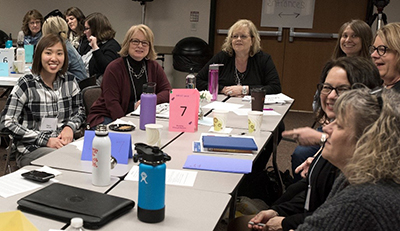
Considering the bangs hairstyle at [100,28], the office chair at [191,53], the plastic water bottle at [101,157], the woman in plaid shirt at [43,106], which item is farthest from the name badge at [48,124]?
the office chair at [191,53]

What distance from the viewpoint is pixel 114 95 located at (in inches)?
135

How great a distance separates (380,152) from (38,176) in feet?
4.24

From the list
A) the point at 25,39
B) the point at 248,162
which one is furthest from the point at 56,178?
the point at 25,39

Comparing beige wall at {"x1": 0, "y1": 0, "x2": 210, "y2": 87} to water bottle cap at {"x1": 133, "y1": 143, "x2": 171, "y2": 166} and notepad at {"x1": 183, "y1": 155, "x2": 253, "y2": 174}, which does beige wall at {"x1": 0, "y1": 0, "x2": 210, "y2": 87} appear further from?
water bottle cap at {"x1": 133, "y1": 143, "x2": 171, "y2": 166}

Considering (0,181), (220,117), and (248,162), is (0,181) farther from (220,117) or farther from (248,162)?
(220,117)

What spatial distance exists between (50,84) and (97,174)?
1356mm

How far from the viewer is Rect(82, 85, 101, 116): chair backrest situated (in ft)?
11.0

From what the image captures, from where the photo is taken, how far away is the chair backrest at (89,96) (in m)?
3.35

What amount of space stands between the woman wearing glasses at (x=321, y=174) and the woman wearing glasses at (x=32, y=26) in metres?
4.33

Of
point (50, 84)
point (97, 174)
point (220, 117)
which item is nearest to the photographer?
point (97, 174)

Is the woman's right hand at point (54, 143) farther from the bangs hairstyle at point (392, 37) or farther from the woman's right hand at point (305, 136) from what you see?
the bangs hairstyle at point (392, 37)

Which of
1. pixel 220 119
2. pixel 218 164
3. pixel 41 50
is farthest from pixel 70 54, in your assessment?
pixel 218 164

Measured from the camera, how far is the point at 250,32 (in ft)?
13.0

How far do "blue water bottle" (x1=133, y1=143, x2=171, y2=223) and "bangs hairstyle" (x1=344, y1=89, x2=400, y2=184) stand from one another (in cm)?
58
